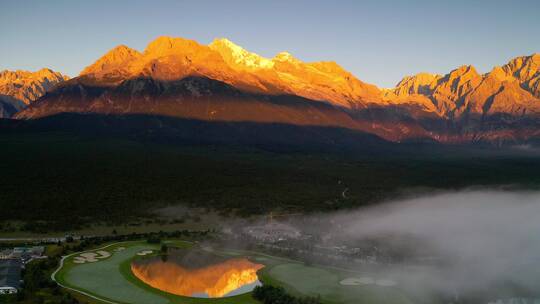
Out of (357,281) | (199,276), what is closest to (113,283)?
(199,276)

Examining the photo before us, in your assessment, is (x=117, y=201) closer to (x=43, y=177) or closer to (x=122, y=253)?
(x=43, y=177)

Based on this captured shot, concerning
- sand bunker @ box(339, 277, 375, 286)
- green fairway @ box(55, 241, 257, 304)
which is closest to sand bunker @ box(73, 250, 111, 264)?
green fairway @ box(55, 241, 257, 304)

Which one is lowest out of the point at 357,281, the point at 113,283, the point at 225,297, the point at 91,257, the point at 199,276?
the point at 225,297

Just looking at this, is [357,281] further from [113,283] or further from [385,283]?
[113,283]

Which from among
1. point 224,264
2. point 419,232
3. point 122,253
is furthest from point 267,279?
point 419,232

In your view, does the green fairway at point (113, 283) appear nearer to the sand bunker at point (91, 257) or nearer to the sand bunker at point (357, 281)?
the sand bunker at point (91, 257)
